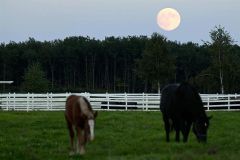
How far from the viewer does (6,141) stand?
1448 cm

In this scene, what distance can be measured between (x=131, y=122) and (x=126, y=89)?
3400 inches

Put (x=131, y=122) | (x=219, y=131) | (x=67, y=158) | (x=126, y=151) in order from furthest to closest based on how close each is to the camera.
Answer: (x=131, y=122)
(x=219, y=131)
(x=126, y=151)
(x=67, y=158)

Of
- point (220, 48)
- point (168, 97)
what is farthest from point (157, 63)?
point (168, 97)

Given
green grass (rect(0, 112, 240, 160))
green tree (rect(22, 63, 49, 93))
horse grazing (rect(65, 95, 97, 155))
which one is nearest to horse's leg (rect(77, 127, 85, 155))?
horse grazing (rect(65, 95, 97, 155))

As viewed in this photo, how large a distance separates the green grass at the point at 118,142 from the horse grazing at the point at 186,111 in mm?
392

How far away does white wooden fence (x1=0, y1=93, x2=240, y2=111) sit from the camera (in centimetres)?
3244

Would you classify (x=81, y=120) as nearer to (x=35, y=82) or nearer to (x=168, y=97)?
(x=168, y=97)

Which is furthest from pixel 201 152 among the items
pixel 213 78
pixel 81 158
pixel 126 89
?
pixel 126 89

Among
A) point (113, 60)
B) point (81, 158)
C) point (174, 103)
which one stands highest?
point (113, 60)

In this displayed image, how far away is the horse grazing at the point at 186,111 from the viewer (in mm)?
13883

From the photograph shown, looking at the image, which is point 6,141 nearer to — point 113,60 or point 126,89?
point 126,89

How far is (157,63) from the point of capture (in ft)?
200

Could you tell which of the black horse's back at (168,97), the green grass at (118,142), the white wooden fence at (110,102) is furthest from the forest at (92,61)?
the black horse's back at (168,97)

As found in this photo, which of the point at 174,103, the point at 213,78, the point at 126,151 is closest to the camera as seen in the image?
the point at 126,151
